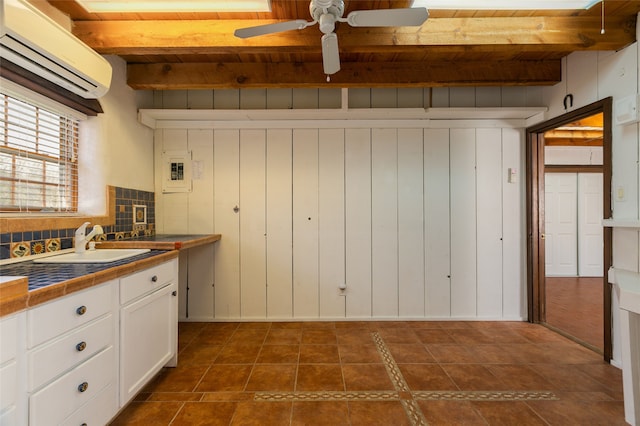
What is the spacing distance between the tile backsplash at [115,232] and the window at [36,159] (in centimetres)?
21

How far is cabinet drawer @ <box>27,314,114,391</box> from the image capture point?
1.11m

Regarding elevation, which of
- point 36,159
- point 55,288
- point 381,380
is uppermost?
point 36,159

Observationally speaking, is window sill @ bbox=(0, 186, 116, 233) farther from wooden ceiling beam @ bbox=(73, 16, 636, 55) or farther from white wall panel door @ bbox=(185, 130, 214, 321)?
wooden ceiling beam @ bbox=(73, 16, 636, 55)

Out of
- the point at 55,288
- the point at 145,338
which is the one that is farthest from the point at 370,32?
the point at 145,338

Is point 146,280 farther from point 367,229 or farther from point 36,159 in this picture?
point 367,229

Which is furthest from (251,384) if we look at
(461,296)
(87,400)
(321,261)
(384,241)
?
(461,296)

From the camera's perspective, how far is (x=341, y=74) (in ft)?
8.98

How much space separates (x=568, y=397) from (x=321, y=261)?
7.21 ft

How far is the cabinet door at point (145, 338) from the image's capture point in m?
1.63

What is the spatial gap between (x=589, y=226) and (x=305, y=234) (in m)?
5.59

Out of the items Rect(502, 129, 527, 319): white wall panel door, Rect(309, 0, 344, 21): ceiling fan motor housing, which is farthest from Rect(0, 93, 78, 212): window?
Rect(502, 129, 527, 319): white wall panel door

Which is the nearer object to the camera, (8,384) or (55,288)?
(8,384)

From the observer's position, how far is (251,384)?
2021 millimetres

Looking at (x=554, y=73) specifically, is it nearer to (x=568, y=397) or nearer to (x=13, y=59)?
(x=568, y=397)
